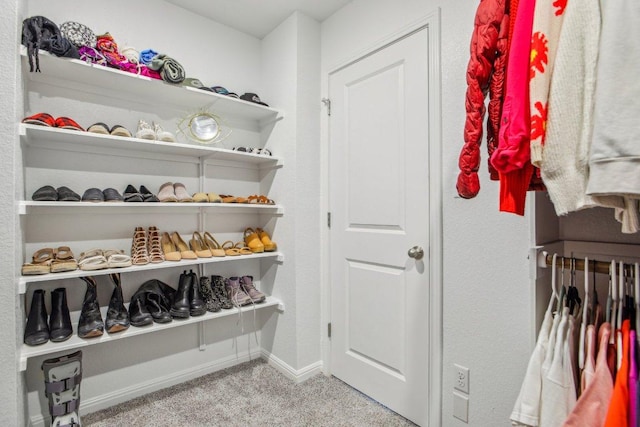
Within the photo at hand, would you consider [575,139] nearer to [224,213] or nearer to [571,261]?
[571,261]

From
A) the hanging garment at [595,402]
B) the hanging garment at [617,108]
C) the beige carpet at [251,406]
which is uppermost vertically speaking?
the hanging garment at [617,108]

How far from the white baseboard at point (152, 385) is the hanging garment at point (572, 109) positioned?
89.7 inches

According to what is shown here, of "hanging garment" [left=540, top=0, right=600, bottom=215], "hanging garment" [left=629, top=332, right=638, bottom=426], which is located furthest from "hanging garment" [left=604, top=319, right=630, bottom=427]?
"hanging garment" [left=540, top=0, right=600, bottom=215]

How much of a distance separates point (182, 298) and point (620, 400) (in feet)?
6.35

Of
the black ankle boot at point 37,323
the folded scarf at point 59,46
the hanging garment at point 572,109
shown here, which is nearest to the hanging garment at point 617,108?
the hanging garment at point 572,109

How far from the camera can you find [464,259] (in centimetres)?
151

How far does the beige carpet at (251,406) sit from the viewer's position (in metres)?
1.71

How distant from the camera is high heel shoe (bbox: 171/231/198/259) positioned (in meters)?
1.92

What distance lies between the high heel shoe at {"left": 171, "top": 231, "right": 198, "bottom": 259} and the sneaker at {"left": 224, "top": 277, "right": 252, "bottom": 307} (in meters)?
0.37

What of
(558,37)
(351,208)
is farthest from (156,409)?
(558,37)

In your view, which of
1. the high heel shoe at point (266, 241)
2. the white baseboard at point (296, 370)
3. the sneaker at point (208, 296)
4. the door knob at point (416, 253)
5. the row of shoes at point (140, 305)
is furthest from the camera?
the high heel shoe at point (266, 241)

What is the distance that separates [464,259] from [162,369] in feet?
6.46

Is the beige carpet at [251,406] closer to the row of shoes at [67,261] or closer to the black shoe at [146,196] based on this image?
the row of shoes at [67,261]

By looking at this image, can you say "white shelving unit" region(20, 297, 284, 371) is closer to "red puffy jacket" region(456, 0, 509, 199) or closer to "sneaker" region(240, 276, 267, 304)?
"sneaker" region(240, 276, 267, 304)
